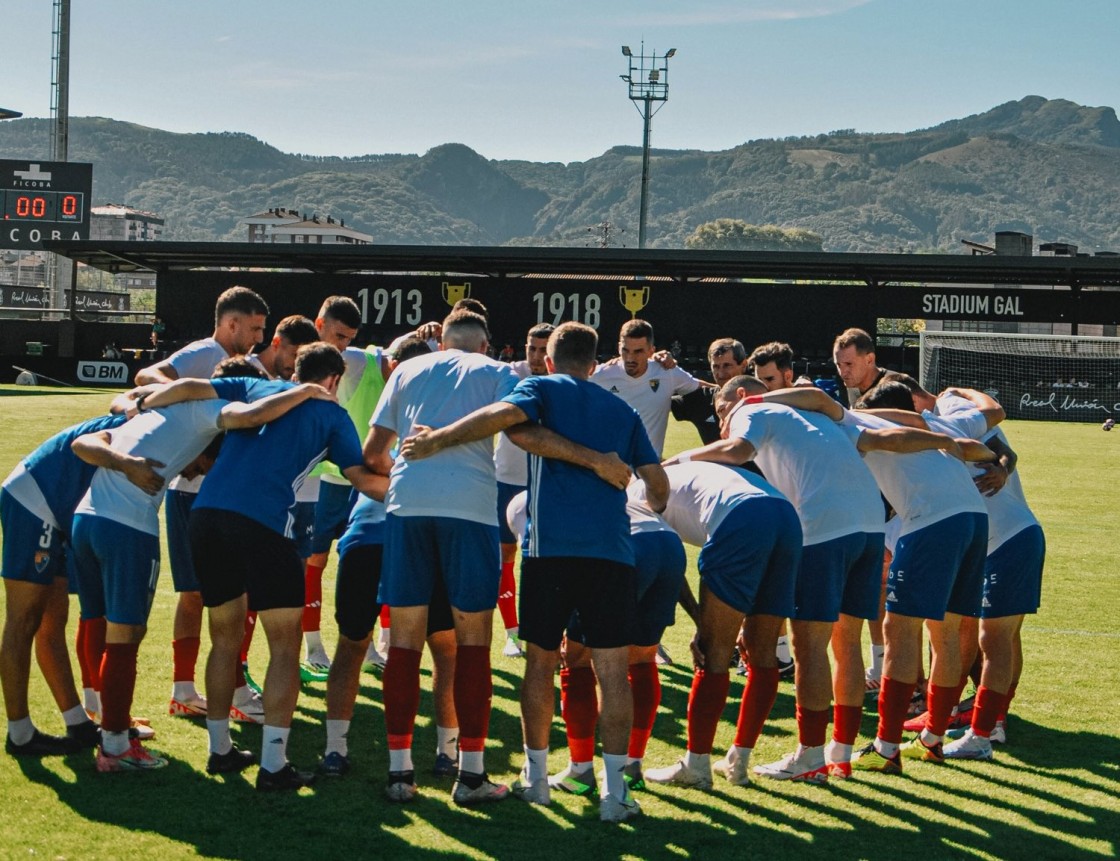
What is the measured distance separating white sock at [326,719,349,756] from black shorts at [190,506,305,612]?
1.88 ft

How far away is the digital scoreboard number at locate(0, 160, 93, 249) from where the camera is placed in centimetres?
3691

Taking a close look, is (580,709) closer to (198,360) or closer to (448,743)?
(448,743)

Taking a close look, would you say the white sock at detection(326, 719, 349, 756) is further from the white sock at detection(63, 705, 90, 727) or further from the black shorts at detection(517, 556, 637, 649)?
the white sock at detection(63, 705, 90, 727)

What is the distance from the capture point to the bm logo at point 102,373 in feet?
115

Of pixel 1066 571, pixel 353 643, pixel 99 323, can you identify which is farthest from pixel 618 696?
pixel 99 323

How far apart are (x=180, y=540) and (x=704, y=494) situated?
2.69m

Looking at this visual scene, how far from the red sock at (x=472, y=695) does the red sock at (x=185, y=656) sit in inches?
69.1

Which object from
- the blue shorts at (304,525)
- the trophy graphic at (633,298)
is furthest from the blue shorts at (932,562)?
the trophy graphic at (633,298)

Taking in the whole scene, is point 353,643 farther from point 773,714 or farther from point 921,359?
point 921,359

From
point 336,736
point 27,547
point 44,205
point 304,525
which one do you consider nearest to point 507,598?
point 304,525

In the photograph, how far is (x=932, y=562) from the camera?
5723 mm

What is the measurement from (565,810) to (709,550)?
1220mm

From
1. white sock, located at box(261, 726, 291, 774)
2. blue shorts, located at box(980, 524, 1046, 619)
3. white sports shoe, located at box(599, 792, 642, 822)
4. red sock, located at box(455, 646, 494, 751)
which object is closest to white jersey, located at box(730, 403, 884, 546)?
blue shorts, located at box(980, 524, 1046, 619)

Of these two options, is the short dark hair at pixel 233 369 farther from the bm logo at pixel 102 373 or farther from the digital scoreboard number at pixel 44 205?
the digital scoreboard number at pixel 44 205
